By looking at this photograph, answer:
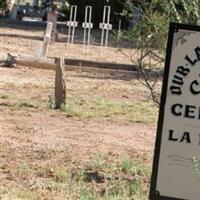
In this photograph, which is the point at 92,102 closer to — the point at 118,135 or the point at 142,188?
the point at 118,135

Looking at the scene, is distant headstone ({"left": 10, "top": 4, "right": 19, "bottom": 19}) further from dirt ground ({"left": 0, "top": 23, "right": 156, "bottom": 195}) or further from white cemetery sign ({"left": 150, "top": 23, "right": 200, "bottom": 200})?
white cemetery sign ({"left": 150, "top": 23, "right": 200, "bottom": 200})

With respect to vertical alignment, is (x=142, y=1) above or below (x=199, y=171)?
above

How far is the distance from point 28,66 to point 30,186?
456 inches

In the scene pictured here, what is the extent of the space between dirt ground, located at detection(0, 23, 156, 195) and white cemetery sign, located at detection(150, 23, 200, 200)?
2847mm

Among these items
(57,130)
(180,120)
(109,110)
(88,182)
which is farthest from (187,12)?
(109,110)

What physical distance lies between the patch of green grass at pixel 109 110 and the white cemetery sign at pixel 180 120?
7.12 meters

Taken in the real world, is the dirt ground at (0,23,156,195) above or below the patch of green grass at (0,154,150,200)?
below

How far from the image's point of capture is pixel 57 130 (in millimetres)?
9867

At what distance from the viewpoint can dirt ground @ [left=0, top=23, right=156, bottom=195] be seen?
8094 millimetres

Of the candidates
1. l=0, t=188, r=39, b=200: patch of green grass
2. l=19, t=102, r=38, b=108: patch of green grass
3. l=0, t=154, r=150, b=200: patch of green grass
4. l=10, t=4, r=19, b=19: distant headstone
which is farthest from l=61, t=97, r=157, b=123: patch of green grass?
l=10, t=4, r=19, b=19: distant headstone

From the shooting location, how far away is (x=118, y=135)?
9.84 m

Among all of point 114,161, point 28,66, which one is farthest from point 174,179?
point 28,66

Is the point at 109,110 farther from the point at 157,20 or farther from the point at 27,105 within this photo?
the point at 157,20

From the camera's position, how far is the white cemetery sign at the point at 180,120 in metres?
4.01
